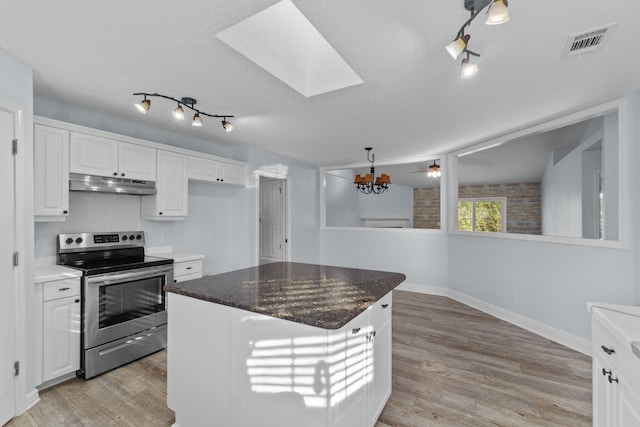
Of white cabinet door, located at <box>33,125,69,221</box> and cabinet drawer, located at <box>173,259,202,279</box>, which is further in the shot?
cabinet drawer, located at <box>173,259,202,279</box>

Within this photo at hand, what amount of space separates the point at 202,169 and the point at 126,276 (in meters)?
1.57

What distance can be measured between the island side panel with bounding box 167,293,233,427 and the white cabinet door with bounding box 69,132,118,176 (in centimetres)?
170

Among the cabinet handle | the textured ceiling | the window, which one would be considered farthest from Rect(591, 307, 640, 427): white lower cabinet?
the window

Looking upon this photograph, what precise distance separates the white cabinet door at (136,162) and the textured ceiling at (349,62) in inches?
14.0

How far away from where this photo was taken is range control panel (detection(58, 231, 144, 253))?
9.17 ft

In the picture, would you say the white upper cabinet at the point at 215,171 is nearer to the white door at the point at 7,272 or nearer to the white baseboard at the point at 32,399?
the white door at the point at 7,272

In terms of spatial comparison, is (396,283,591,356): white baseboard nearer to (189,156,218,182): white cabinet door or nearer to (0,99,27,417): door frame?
(189,156,218,182): white cabinet door

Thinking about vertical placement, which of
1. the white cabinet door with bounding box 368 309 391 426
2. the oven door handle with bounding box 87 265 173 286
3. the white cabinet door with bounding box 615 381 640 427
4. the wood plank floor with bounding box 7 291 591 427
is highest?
the oven door handle with bounding box 87 265 173 286

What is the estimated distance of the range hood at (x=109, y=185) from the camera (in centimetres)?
265

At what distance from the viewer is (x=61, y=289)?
237cm

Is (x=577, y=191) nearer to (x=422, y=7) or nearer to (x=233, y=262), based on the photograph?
(x=422, y=7)

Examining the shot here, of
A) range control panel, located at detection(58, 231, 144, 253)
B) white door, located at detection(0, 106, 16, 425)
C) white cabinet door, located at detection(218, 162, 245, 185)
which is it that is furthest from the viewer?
white cabinet door, located at detection(218, 162, 245, 185)

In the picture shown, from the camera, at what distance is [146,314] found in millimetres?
2877

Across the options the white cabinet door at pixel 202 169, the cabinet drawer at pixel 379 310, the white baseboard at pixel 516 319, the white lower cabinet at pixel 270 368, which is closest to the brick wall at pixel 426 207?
the white baseboard at pixel 516 319
